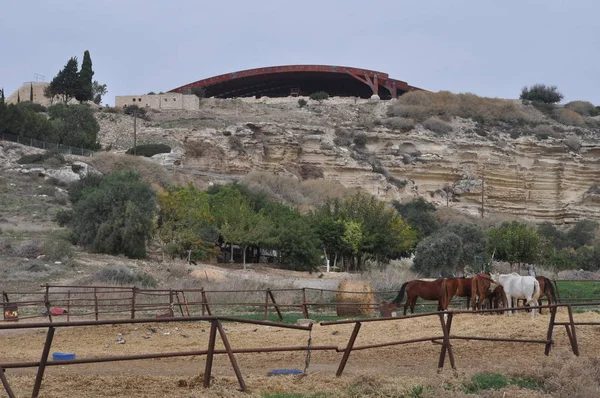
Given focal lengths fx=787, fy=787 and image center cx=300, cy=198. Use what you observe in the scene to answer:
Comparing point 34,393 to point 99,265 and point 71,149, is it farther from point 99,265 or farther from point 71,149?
point 71,149

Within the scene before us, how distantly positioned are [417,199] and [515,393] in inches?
2391

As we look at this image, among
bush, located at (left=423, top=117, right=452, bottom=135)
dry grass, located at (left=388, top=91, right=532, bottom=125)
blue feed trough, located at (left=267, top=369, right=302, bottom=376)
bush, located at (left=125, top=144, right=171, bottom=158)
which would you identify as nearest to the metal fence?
bush, located at (left=125, top=144, right=171, bottom=158)

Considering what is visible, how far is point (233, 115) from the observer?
83750 millimetres

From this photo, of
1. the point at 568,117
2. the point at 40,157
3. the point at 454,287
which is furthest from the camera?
the point at 568,117

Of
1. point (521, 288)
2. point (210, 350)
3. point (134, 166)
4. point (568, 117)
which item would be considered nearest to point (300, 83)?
point (568, 117)

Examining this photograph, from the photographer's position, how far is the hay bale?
76.4 feet

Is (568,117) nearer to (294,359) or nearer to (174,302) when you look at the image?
(174,302)

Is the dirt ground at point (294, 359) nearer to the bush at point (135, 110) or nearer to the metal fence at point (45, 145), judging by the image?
the metal fence at point (45, 145)

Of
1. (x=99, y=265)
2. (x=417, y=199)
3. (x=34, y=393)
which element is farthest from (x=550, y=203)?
(x=34, y=393)

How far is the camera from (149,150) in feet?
229

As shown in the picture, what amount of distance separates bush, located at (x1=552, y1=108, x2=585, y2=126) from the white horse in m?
75.0

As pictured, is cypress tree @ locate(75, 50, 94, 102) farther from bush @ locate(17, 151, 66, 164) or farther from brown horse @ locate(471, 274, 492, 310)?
brown horse @ locate(471, 274, 492, 310)

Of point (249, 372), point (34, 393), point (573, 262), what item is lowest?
point (573, 262)

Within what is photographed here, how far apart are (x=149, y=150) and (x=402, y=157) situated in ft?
79.5
